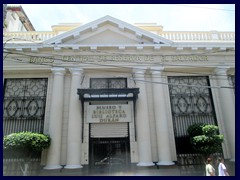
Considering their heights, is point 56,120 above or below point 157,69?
below

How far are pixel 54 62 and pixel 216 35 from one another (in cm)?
1169

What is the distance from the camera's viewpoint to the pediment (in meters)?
14.1

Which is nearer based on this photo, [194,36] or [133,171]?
[133,171]

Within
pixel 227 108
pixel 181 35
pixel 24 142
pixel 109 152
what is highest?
pixel 181 35

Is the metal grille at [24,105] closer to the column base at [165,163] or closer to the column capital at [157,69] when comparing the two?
the column capital at [157,69]

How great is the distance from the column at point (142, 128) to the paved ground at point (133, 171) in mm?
472

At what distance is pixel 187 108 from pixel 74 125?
7.41 m

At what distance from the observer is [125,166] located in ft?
40.9

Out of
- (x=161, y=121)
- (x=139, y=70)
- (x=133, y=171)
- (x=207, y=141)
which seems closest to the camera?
(x=207, y=141)

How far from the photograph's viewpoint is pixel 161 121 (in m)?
12.8

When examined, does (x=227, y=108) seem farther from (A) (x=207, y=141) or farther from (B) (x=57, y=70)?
(B) (x=57, y=70)

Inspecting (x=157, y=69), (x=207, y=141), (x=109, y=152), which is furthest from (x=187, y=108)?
(x=109, y=152)

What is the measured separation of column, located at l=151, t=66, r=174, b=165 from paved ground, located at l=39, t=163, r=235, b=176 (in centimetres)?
52

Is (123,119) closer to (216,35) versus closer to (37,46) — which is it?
(37,46)
